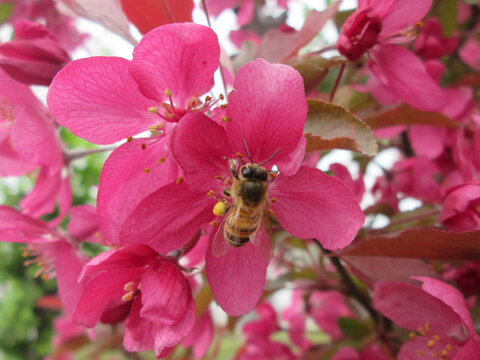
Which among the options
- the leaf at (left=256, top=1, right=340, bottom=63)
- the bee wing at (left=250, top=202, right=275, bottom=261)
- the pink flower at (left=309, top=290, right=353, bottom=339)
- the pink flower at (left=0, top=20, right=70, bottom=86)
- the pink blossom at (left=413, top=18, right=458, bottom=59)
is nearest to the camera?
the bee wing at (left=250, top=202, right=275, bottom=261)

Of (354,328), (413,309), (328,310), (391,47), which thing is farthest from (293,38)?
(328,310)

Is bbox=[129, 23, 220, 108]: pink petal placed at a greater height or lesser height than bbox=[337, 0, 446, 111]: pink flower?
greater

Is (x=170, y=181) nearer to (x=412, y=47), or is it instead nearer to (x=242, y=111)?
(x=242, y=111)

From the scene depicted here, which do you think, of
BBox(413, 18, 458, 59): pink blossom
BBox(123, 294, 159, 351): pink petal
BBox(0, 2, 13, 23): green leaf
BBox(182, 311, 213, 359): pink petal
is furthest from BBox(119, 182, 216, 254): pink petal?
BBox(0, 2, 13, 23): green leaf

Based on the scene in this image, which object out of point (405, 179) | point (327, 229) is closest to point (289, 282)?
point (405, 179)

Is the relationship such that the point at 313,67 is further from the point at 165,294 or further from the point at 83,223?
the point at 83,223

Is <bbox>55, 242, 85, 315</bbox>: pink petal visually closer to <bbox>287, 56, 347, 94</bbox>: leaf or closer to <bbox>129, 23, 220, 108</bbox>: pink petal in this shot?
<bbox>129, 23, 220, 108</bbox>: pink petal

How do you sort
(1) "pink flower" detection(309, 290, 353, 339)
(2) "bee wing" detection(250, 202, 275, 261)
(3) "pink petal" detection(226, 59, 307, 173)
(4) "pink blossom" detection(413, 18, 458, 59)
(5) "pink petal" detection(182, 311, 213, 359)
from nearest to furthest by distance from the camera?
(3) "pink petal" detection(226, 59, 307, 173)
(2) "bee wing" detection(250, 202, 275, 261)
(4) "pink blossom" detection(413, 18, 458, 59)
(5) "pink petal" detection(182, 311, 213, 359)
(1) "pink flower" detection(309, 290, 353, 339)

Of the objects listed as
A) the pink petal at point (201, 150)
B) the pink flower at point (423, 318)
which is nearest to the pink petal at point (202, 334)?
the pink flower at point (423, 318)
